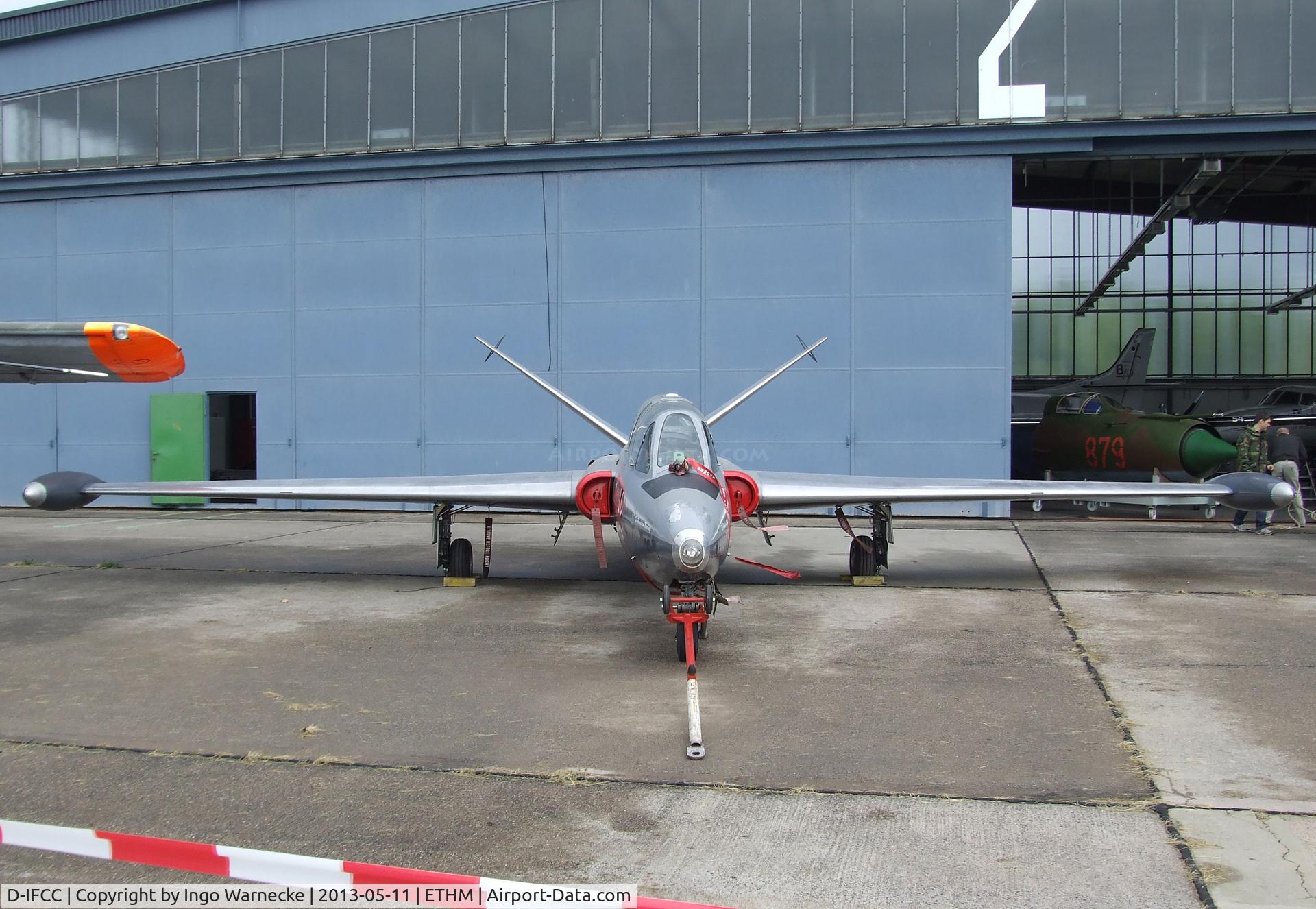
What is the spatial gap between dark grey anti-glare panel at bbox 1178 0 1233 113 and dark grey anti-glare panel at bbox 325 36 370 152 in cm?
1497

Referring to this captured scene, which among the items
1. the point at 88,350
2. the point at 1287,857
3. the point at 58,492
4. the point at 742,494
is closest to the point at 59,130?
the point at 58,492

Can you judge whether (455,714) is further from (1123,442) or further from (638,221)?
(1123,442)

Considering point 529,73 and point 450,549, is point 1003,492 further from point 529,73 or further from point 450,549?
point 529,73

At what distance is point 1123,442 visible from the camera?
64.3 ft

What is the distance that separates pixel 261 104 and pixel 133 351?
1286 centimetres

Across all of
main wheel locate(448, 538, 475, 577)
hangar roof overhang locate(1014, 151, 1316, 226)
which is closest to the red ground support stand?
main wheel locate(448, 538, 475, 577)

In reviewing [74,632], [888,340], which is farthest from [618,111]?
[74,632]

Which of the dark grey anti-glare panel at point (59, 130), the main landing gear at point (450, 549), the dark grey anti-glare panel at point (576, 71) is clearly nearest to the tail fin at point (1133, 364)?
the dark grey anti-glare panel at point (576, 71)

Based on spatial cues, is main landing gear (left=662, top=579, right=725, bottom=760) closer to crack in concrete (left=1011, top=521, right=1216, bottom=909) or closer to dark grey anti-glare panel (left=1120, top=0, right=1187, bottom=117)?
crack in concrete (left=1011, top=521, right=1216, bottom=909)

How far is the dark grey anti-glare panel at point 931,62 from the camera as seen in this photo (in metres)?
16.8

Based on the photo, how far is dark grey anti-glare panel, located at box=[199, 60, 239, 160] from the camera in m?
19.6

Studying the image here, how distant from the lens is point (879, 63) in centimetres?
1711

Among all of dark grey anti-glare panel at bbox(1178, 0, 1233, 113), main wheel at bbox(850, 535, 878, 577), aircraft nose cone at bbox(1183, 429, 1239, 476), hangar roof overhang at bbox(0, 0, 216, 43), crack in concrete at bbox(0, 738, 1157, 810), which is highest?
hangar roof overhang at bbox(0, 0, 216, 43)

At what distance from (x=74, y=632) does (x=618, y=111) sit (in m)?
13.5
